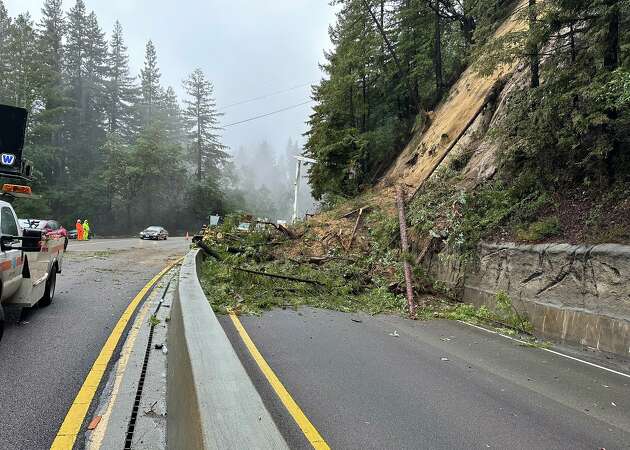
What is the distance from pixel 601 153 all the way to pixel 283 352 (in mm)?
7903

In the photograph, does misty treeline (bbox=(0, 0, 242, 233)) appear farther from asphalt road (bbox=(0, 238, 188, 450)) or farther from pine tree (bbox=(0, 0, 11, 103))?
asphalt road (bbox=(0, 238, 188, 450))

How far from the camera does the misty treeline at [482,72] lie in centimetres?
998

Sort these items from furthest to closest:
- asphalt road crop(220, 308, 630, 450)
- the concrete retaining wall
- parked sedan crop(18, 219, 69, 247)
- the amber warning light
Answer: parked sedan crop(18, 219, 69, 247) < the concrete retaining wall < the amber warning light < asphalt road crop(220, 308, 630, 450)

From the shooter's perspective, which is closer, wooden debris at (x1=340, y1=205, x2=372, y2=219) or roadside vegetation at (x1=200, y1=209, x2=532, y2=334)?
roadside vegetation at (x1=200, y1=209, x2=532, y2=334)

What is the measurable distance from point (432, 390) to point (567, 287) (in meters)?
5.15

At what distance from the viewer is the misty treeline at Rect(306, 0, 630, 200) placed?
32.8 ft

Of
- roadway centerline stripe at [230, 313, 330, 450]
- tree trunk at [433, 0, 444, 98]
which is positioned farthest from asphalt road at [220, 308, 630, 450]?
tree trunk at [433, 0, 444, 98]

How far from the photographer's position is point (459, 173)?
16.2 meters

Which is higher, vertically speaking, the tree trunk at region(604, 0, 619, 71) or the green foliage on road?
the tree trunk at region(604, 0, 619, 71)

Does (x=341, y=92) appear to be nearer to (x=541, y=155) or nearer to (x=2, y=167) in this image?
(x=541, y=155)

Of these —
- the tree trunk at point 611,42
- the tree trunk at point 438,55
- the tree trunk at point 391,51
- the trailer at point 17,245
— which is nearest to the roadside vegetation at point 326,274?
the trailer at point 17,245

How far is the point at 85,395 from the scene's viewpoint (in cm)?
452

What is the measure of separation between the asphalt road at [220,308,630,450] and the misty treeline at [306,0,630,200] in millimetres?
5229

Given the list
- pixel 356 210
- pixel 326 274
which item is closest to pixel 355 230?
pixel 356 210
